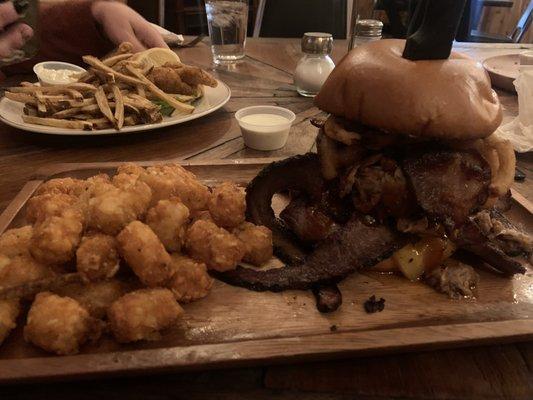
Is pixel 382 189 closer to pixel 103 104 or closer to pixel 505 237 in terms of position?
pixel 505 237

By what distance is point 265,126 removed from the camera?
97.4 inches

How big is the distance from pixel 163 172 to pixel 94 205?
0.33m

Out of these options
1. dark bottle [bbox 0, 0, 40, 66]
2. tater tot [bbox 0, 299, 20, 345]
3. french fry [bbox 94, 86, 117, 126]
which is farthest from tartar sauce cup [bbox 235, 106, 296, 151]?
dark bottle [bbox 0, 0, 40, 66]

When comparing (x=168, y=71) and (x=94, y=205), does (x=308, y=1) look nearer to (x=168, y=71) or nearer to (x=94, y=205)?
(x=168, y=71)

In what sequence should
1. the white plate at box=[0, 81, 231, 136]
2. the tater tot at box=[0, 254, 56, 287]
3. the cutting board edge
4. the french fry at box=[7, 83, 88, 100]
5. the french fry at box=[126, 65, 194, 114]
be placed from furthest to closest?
the french fry at box=[126, 65, 194, 114] → the french fry at box=[7, 83, 88, 100] → the white plate at box=[0, 81, 231, 136] → the tater tot at box=[0, 254, 56, 287] → the cutting board edge

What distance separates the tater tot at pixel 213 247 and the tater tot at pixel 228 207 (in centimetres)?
11

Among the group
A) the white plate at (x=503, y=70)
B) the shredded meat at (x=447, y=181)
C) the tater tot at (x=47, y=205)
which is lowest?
the white plate at (x=503, y=70)

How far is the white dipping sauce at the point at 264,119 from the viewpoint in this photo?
2.62 meters

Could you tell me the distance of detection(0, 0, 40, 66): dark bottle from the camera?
10.2 ft

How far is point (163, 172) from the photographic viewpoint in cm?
170

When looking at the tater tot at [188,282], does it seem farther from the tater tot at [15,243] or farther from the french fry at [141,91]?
the french fry at [141,91]

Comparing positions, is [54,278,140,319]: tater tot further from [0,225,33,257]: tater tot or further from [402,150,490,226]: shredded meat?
[402,150,490,226]: shredded meat

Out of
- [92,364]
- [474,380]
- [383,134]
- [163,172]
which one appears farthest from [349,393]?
[163,172]

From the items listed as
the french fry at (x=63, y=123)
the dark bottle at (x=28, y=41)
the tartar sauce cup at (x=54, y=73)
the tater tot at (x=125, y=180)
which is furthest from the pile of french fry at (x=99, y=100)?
the tater tot at (x=125, y=180)
